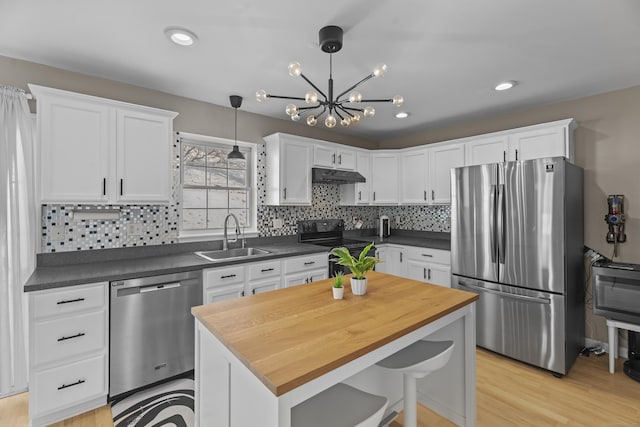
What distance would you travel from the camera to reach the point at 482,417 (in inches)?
81.4

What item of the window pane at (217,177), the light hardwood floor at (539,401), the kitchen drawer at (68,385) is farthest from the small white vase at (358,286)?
the window pane at (217,177)

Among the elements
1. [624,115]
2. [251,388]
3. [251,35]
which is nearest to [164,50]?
[251,35]

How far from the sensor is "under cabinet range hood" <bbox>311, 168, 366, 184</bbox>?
377 centimetres

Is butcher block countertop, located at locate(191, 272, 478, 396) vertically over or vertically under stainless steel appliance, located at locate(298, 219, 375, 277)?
under

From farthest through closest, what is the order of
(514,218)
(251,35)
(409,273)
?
(409,273) < (514,218) < (251,35)

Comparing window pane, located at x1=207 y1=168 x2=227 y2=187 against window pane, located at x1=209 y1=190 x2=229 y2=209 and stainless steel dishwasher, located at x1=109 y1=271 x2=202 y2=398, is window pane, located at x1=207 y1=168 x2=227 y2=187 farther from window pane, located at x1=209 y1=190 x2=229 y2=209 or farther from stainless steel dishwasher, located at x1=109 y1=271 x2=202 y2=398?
stainless steel dishwasher, located at x1=109 y1=271 x2=202 y2=398

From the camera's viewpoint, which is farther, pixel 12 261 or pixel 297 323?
pixel 12 261

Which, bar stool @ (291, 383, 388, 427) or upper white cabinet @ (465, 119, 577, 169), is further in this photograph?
upper white cabinet @ (465, 119, 577, 169)

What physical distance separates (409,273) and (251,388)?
10.5ft

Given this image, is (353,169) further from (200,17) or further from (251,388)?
(251,388)

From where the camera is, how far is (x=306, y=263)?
128 inches

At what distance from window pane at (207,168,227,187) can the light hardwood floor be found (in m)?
2.20

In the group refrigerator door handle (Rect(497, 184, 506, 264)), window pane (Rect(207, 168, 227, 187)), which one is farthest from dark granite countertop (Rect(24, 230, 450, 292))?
refrigerator door handle (Rect(497, 184, 506, 264))

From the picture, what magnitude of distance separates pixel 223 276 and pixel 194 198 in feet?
3.57
